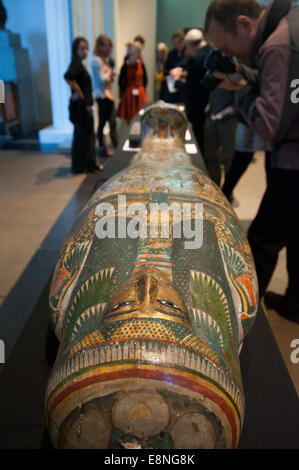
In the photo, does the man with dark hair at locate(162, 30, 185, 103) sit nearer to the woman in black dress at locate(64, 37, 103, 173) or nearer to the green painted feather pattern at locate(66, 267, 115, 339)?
the woman in black dress at locate(64, 37, 103, 173)

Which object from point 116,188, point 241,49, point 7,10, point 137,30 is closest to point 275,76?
point 241,49

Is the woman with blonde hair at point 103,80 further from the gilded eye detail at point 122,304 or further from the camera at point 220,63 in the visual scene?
the gilded eye detail at point 122,304

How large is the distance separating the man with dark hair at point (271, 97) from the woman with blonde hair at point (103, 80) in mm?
3838

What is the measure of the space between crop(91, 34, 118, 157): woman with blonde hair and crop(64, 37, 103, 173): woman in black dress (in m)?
0.88

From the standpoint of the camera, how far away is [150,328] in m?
0.82

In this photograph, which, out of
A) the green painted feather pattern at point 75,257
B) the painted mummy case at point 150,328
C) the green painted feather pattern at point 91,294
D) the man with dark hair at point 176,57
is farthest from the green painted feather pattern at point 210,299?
the man with dark hair at point 176,57

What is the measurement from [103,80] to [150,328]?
552 cm

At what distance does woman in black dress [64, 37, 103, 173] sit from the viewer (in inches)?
172

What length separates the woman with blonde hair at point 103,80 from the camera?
17.1 ft

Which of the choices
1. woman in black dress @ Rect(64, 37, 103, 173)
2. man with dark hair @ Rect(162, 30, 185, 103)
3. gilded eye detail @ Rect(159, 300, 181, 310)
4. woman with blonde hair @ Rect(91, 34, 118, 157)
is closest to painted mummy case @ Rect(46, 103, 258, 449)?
gilded eye detail @ Rect(159, 300, 181, 310)

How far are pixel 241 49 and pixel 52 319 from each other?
1.67 m

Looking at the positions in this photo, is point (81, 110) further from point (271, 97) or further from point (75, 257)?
point (75, 257)

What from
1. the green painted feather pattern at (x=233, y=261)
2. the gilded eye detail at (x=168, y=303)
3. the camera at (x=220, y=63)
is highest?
the camera at (x=220, y=63)

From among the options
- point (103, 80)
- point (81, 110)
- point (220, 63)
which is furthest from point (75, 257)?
point (103, 80)
